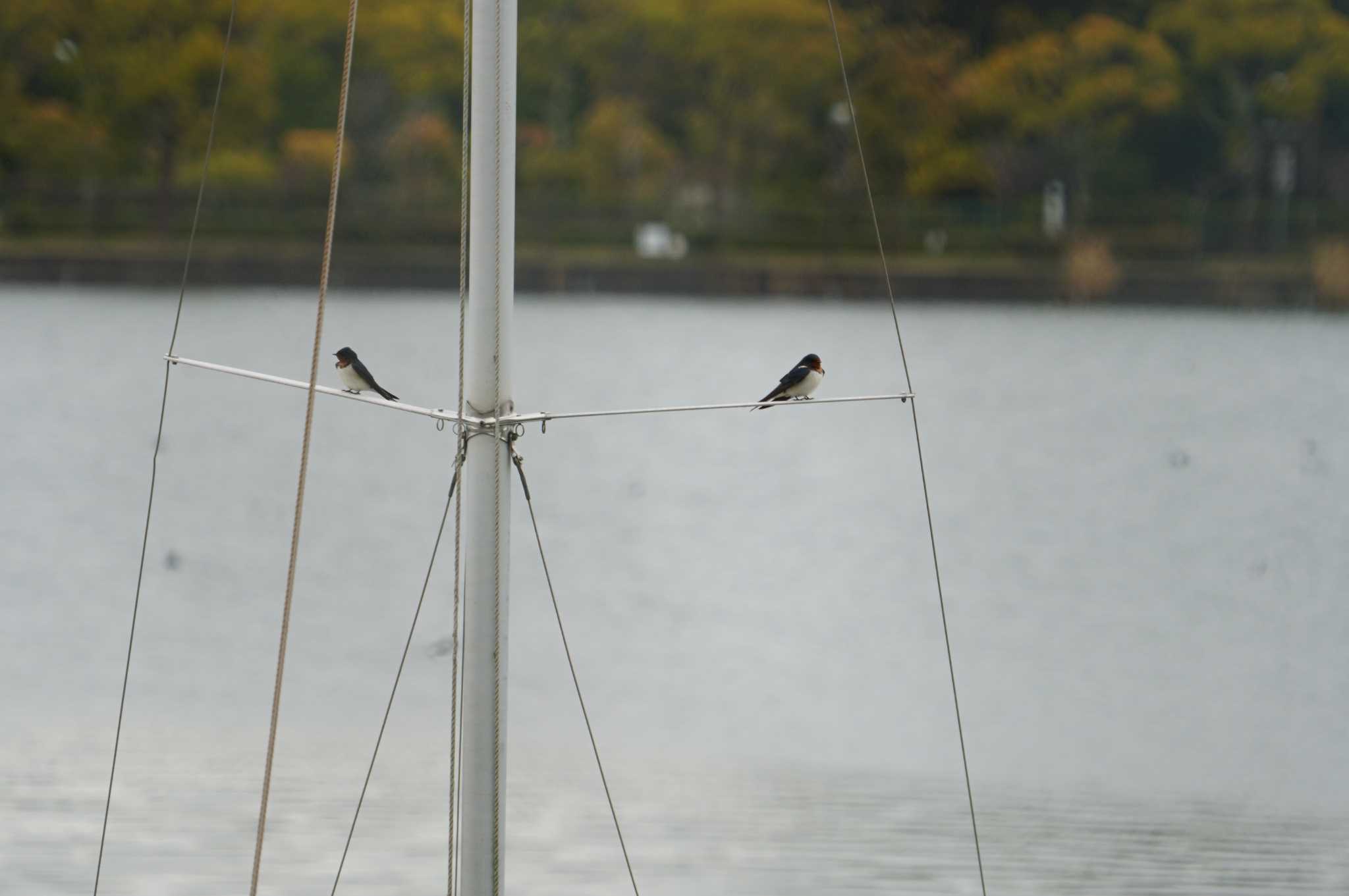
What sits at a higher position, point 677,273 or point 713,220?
point 713,220

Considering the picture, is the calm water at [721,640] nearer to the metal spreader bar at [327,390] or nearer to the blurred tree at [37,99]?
the metal spreader bar at [327,390]

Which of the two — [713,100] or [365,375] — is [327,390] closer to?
[365,375]

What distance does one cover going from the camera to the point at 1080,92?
75.2m

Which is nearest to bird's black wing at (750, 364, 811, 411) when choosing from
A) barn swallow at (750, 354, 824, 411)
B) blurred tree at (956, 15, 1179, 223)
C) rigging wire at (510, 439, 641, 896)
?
barn swallow at (750, 354, 824, 411)

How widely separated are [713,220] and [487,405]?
72.2 metres

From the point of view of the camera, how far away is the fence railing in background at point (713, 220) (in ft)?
249

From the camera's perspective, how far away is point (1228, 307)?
7438 centimetres

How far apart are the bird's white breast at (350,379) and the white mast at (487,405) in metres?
2.18

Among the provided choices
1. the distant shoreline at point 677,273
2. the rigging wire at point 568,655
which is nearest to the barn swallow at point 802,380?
the rigging wire at point 568,655

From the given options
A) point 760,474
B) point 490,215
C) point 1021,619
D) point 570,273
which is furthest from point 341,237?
point 490,215

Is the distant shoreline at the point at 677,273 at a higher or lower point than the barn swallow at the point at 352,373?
higher

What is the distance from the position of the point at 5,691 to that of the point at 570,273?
188 ft

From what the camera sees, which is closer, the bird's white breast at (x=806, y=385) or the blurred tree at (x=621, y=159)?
the bird's white breast at (x=806, y=385)

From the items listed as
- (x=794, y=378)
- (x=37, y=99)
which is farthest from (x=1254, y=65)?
(x=794, y=378)
